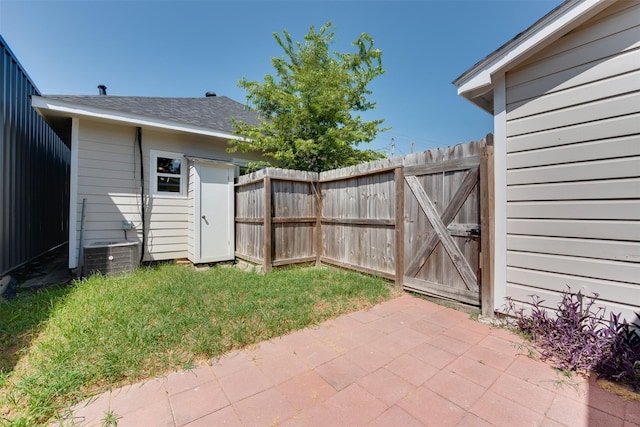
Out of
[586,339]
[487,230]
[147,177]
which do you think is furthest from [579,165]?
[147,177]

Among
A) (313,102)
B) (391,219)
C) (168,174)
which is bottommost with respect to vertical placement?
(391,219)

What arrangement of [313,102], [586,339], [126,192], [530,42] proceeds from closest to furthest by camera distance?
1. [586,339]
2. [530,42]
3. [126,192]
4. [313,102]

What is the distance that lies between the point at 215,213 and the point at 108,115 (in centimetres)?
249

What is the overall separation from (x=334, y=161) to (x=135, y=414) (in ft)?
18.5

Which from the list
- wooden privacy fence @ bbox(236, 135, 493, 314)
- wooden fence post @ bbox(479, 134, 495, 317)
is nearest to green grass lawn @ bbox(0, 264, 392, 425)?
wooden privacy fence @ bbox(236, 135, 493, 314)

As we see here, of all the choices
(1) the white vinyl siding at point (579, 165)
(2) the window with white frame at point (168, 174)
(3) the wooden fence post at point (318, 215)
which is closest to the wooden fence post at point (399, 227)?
(1) the white vinyl siding at point (579, 165)

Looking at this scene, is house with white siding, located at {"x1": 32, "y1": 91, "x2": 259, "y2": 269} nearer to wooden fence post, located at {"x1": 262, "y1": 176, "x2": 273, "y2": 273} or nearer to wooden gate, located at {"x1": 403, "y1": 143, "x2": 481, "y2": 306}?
wooden fence post, located at {"x1": 262, "y1": 176, "x2": 273, "y2": 273}

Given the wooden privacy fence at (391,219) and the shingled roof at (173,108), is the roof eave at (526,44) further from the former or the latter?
the shingled roof at (173,108)

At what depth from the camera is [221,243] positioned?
5.53 metres

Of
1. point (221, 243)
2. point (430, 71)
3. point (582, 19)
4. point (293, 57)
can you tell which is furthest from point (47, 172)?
point (430, 71)

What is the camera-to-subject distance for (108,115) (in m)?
4.50

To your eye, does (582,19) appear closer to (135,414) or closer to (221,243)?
(135,414)

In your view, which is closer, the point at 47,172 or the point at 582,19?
the point at 582,19

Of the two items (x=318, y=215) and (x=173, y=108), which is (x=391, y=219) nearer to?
(x=318, y=215)
